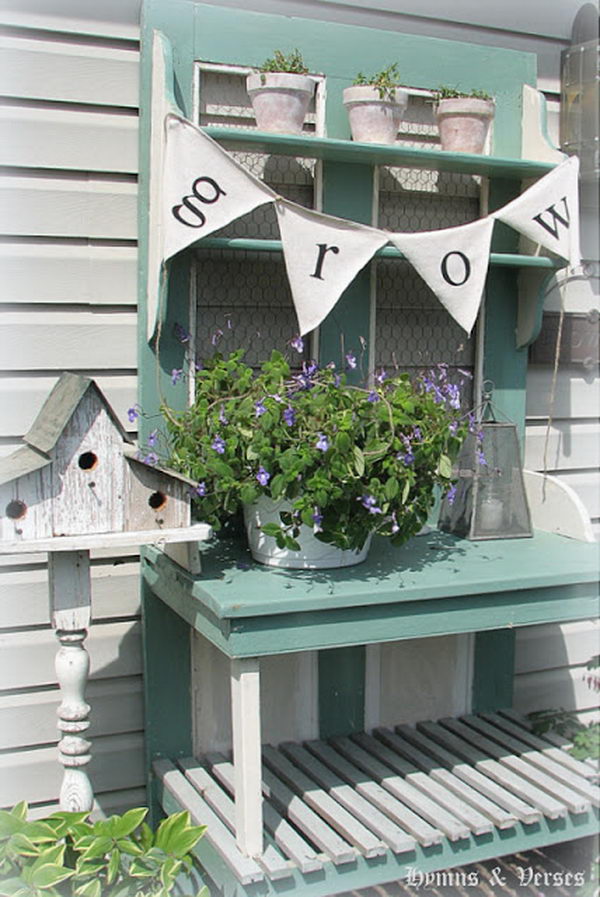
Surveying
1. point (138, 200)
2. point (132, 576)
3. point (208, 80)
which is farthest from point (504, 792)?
point (208, 80)

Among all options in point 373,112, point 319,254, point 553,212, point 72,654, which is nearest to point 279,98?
point 373,112

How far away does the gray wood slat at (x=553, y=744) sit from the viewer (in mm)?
2705

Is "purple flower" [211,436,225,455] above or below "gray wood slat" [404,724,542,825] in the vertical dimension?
above

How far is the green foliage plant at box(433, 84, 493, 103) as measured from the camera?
277cm

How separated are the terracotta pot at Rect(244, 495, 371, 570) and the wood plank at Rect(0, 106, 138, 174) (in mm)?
966

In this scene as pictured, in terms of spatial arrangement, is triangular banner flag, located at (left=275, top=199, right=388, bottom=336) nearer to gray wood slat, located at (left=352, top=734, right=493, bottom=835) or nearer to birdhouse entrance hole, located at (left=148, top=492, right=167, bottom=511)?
birdhouse entrance hole, located at (left=148, top=492, right=167, bottom=511)

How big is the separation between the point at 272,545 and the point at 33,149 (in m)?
1.17

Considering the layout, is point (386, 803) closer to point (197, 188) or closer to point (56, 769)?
point (56, 769)

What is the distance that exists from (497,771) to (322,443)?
1117 mm

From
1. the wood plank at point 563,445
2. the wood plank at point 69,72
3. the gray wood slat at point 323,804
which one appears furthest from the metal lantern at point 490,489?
the wood plank at point 69,72

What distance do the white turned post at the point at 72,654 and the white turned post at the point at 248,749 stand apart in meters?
0.37

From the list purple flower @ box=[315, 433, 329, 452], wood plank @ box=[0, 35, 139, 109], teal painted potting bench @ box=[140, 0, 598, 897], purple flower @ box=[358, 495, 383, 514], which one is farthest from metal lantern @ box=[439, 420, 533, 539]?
wood plank @ box=[0, 35, 139, 109]

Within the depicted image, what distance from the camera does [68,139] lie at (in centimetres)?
259

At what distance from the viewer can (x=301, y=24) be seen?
2.69 m
